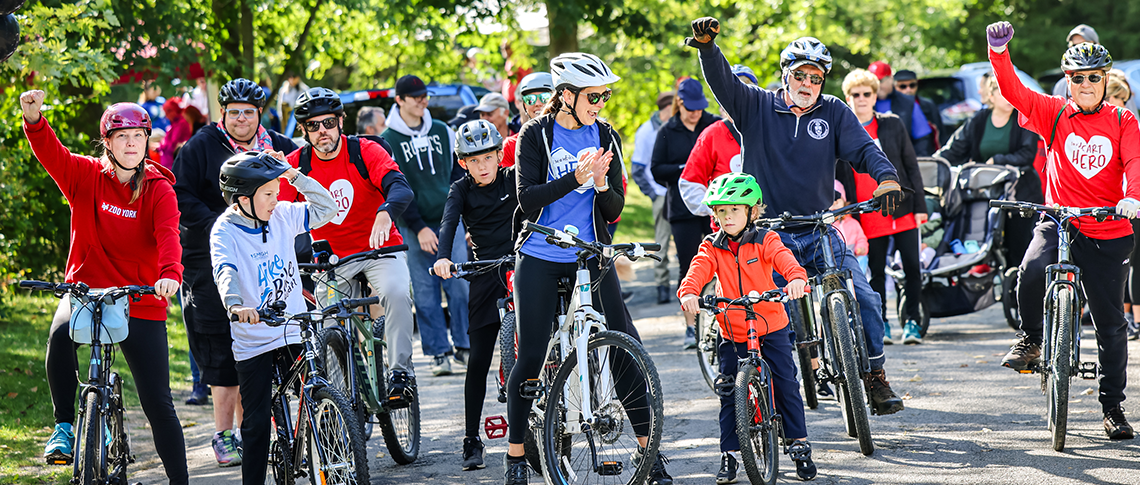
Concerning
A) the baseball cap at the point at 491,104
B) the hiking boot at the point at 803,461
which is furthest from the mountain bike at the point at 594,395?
the baseball cap at the point at 491,104

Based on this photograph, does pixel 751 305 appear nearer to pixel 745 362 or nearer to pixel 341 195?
pixel 745 362

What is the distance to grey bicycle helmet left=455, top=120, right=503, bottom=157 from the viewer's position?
629 centimetres

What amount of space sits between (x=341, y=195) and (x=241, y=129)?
674mm

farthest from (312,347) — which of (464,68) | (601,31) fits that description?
(464,68)

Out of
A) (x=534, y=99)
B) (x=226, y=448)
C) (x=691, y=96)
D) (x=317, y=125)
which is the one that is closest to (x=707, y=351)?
(x=534, y=99)

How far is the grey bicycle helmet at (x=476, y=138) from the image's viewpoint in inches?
248

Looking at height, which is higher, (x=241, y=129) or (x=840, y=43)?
(x=840, y=43)

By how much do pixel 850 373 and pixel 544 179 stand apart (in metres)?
1.80

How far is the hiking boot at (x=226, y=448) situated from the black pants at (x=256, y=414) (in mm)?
1485

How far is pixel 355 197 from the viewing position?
6.75 metres

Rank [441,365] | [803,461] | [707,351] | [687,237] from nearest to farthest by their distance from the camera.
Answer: [803,461]
[707,351]
[441,365]
[687,237]

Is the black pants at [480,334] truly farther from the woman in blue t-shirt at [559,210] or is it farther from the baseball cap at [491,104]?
the baseball cap at [491,104]

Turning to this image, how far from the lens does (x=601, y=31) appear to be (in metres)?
17.5

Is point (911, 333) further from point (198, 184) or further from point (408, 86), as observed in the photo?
point (198, 184)
